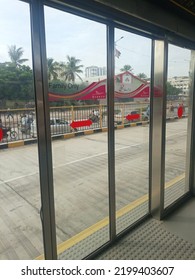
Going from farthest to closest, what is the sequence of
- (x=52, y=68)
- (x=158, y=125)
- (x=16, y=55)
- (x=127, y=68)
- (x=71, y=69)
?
(x=158, y=125) → (x=127, y=68) → (x=71, y=69) → (x=52, y=68) → (x=16, y=55)

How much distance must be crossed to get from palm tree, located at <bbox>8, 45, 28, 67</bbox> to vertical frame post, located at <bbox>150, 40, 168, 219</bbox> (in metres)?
1.46

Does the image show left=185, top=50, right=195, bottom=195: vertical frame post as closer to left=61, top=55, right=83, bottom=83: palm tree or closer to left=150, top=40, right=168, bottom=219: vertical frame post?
left=150, top=40, right=168, bottom=219: vertical frame post

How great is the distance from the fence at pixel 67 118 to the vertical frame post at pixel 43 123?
73 mm

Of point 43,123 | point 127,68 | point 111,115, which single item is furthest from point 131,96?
point 43,123

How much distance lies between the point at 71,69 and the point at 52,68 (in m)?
0.18

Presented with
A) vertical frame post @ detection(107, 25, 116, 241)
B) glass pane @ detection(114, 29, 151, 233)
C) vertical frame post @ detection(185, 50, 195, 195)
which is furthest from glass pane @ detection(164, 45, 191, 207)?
vertical frame post @ detection(107, 25, 116, 241)

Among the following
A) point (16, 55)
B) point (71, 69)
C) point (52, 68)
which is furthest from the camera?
point (71, 69)

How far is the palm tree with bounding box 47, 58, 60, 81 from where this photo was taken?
1532 mm

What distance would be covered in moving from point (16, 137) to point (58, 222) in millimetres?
1172

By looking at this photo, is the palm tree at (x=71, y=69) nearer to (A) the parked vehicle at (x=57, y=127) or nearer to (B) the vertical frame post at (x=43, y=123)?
(B) the vertical frame post at (x=43, y=123)

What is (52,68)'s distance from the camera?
1557 mm

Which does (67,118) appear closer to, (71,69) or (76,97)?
(76,97)

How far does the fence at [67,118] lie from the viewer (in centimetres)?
151
